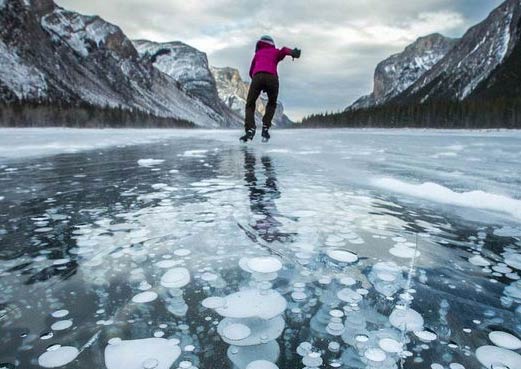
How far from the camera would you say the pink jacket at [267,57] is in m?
11.2

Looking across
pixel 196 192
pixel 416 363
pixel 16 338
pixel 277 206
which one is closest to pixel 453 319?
pixel 416 363

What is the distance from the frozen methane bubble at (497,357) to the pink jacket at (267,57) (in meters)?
10.6

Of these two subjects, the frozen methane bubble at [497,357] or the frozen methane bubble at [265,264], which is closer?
the frozen methane bubble at [497,357]

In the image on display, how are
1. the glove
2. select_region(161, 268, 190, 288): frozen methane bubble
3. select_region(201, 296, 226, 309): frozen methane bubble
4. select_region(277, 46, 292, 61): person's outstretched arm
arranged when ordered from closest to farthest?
select_region(201, 296, 226, 309): frozen methane bubble → select_region(161, 268, 190, 288): frozen methane bubble → the glove → select_region(277, 46, 292, 61): person's outstretched arm

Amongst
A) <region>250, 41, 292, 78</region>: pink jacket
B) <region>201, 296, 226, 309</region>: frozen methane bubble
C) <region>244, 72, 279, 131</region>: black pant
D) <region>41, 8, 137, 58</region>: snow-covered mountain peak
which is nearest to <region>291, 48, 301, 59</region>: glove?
<region>250, 41, 292, 78</region>: pink jacket

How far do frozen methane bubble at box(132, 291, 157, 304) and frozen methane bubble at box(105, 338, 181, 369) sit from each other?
28 cm

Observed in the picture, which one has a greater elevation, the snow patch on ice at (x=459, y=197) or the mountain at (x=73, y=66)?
the mountain at (x=73, y=66)

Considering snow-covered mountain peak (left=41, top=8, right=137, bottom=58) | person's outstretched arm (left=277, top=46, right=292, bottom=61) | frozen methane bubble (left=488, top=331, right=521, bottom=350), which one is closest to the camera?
frozen methane bubble (left=488, top=331, right=521, bottom=350)

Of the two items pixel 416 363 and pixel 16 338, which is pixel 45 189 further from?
pixel 416 363

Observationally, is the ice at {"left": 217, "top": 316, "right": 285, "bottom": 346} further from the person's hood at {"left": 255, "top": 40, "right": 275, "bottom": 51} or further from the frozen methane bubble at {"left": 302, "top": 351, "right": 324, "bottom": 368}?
the person's hood at {"left": 255, "top": 40, "right": 275, "bottom": 51}

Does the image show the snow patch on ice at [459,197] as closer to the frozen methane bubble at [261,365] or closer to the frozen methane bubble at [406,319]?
the frozen methane bubble at [406,319]

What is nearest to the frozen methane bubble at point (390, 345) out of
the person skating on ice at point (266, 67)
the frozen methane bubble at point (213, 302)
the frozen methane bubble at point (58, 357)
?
the frozen methane bubble at point (213, 302)

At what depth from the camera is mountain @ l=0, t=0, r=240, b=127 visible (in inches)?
4567

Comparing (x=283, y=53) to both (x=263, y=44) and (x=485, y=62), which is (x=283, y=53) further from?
(x=485, y=62)
